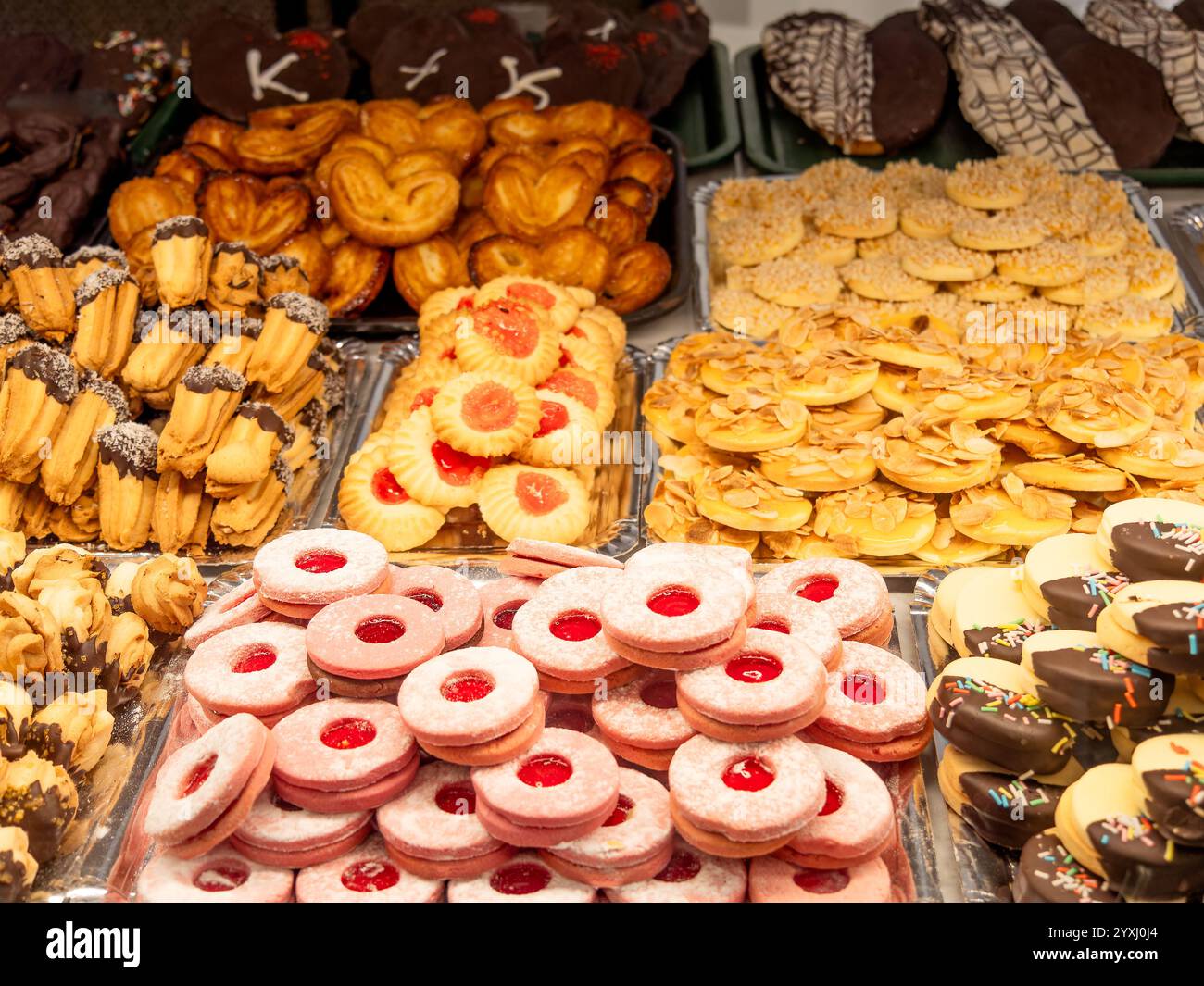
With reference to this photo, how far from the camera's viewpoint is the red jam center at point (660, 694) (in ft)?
5.70

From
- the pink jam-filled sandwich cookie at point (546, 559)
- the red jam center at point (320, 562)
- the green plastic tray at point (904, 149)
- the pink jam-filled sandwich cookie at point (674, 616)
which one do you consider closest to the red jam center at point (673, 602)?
the pink jam-filled sandwich cookie at point (674, 616)

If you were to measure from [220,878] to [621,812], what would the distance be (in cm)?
53

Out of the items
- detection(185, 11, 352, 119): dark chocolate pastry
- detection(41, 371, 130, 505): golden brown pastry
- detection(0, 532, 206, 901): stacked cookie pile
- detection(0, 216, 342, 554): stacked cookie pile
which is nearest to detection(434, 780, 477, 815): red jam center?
detection(0, 532, 206, 901): stacked cookie pile

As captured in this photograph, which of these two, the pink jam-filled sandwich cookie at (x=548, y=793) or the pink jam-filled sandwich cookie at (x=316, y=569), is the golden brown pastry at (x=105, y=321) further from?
the pink jam-filled sandwich cookie at (x=548, y=793)

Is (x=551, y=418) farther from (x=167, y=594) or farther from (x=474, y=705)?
(x=474, y=705)

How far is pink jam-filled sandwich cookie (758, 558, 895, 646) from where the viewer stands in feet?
6.40

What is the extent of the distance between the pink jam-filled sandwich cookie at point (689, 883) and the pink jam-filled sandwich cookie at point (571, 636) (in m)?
0.25

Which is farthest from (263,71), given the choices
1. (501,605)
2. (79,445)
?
(501,605)

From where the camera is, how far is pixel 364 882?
159cm

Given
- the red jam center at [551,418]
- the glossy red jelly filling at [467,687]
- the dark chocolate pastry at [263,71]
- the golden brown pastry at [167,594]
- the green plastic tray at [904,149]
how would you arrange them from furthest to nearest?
the dark chocolate pastry at [263,71]
the green plastic tray at [904,149]
the red jam center at [551,418]
the golden brown pastry at [167,594]
the glossy red jelly filling at [467,687]

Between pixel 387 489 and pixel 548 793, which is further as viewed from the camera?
pixel 387 489

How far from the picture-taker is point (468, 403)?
2514mm
